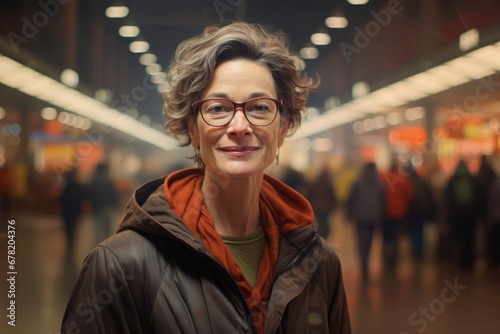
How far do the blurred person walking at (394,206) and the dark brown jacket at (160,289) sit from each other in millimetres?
2082

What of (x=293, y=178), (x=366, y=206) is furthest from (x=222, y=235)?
(x=366, y=206)

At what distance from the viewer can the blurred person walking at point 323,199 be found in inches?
121

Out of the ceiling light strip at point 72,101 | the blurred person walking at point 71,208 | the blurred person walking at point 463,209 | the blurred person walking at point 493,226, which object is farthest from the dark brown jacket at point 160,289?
the blurred person walking at point 493,226

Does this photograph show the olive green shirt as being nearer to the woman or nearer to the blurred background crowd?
the woman

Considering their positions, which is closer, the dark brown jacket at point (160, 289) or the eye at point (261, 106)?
the dark brown jacket at point (160, 289)

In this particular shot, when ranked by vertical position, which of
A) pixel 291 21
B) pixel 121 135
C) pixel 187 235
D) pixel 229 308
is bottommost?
pixel 229 308

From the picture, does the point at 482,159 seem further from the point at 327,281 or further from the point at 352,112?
the point at 327,281

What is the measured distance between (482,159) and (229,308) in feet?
8.70

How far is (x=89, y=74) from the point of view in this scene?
9.26 ft

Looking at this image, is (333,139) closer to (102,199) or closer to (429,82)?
(429,82)

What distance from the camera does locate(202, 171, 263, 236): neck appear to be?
1.35 meters

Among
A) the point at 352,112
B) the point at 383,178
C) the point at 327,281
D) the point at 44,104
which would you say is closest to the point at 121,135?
the point at 44,104

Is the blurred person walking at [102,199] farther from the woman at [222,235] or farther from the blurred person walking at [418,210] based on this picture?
the blurred person walking at [418,210]

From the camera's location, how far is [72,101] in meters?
2.82
